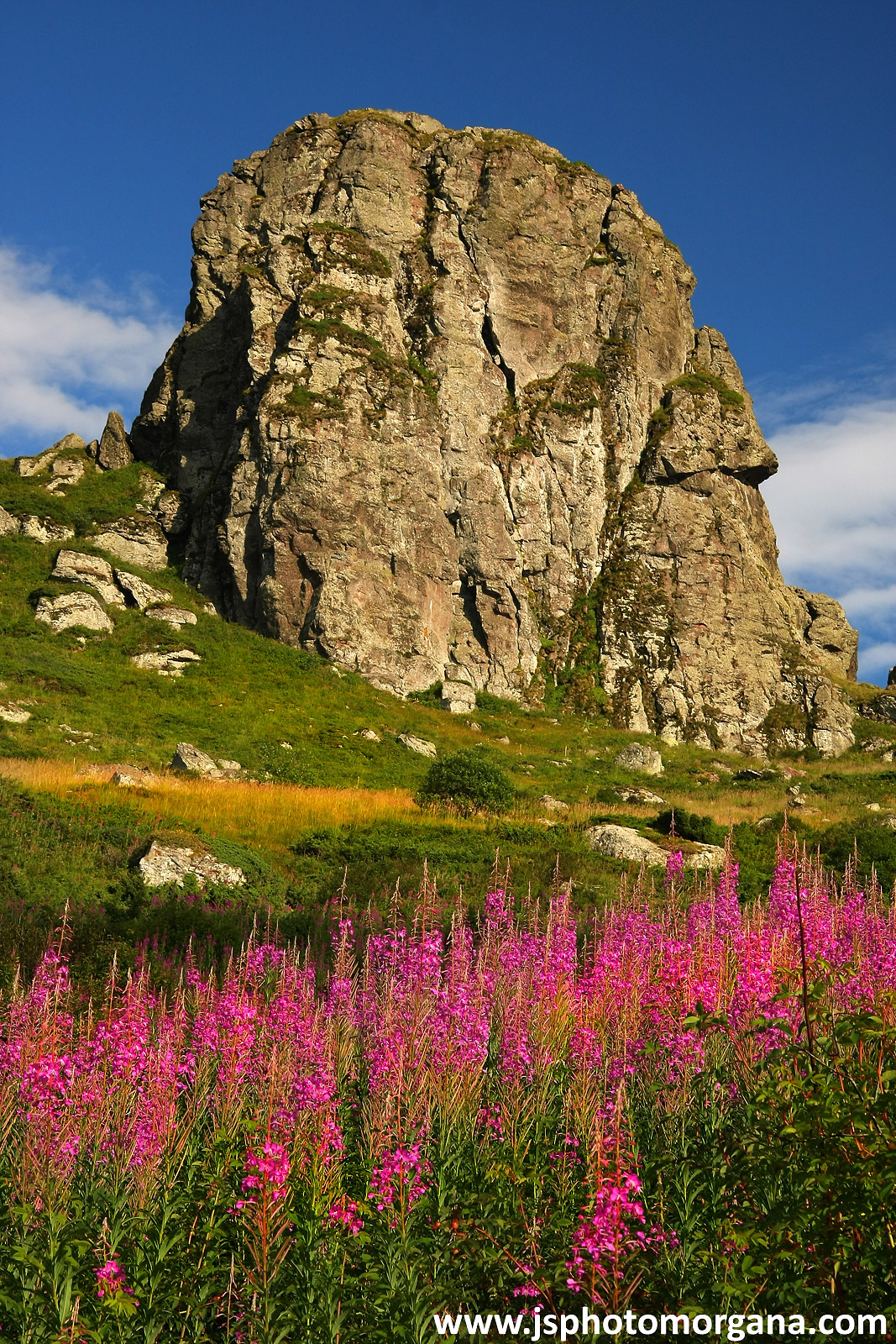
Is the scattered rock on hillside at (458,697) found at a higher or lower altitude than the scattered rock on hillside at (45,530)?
lower

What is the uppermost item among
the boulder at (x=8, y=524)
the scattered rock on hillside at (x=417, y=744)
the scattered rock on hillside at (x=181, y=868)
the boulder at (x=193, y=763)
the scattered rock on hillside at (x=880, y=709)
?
the boulder at (x=8, y=524)

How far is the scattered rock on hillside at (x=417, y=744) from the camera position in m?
36.6

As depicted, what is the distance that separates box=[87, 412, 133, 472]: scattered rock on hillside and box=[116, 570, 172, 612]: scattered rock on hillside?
24039 millimetres

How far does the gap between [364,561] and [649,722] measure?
20984mm

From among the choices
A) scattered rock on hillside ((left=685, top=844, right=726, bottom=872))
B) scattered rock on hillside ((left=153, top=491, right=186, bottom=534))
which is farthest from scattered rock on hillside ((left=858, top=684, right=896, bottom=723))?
scattered rock on hillside ((left=153, top=491, right=186, bottom=534))

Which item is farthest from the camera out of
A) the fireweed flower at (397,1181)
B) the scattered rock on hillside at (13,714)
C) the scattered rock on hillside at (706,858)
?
the scattered rock on hillside at (13,714)

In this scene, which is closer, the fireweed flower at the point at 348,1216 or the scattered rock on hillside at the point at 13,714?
the fireweed flower at the point at 348,1216

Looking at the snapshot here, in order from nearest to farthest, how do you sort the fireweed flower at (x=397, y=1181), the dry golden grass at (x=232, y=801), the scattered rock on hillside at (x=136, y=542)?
the fireweed flower at (x=397, y=1181) → the dry golden grass at (x=232, y=801) → the scattered rock on hillside at (x=136, y=542)

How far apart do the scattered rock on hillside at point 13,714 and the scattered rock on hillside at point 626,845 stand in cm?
1969

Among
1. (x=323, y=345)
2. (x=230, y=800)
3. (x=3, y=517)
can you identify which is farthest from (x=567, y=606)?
(x=230, y=800)

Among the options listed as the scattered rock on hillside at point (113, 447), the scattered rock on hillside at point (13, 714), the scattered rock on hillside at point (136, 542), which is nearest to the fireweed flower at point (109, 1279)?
the scattered rock on hillside at point (13, 714)

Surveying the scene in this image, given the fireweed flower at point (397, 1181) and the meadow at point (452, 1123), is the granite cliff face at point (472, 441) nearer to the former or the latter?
the meadow at point (452, 1123)

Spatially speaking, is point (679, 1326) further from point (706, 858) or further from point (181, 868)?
point (706, 858)

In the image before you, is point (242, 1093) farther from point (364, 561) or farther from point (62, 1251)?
point (364, 561)
